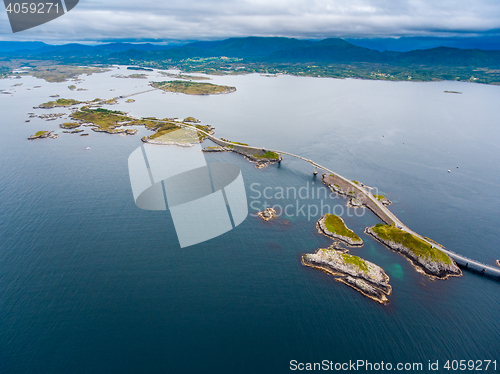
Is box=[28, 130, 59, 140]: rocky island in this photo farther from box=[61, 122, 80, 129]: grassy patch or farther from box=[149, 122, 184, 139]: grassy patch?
box=[149, 122, 184, 139]: grassy patch

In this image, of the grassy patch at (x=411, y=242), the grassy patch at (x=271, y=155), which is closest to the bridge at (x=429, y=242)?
the grassy patch at (x=411, y=242)

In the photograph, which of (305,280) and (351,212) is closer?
(305,280)

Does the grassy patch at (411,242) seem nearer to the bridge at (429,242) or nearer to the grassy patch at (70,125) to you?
the bridge at (429,242)

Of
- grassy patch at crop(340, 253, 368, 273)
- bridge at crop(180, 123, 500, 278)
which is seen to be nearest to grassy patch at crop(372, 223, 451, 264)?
bridge at crop(180, 123, 500, 278)

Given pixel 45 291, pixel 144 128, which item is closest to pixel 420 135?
pixel 144 128

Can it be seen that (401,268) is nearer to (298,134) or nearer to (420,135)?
(298,134)

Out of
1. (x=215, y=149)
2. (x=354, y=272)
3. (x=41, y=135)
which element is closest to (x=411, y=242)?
(x=354, y=272)

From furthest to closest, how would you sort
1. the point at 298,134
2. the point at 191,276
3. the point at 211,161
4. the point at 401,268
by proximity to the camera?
1. the point at 298,134
2. the point at 211,161
3. the point at 401,268
4. the point at 191,276
